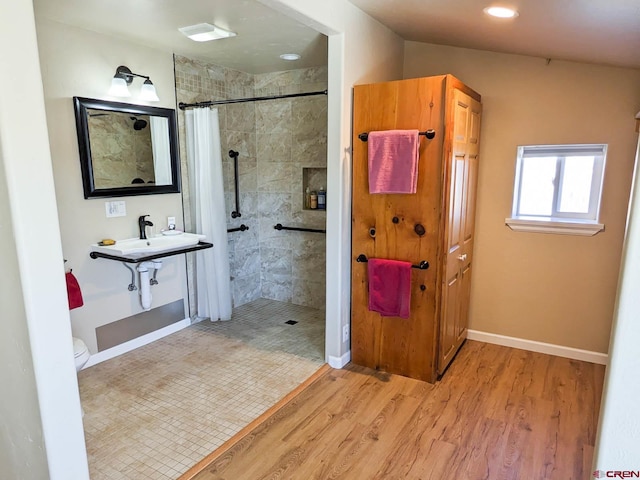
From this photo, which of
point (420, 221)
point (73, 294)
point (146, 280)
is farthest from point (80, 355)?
point (420, 221)

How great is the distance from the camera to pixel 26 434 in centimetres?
145

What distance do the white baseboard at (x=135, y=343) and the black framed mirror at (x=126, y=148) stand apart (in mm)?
1202

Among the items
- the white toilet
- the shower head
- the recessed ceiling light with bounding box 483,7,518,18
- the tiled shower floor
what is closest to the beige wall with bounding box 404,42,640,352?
the recessed ceiling light with bounding box 483,7,518,18

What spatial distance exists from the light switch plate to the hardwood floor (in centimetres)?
190

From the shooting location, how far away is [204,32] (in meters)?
2.85

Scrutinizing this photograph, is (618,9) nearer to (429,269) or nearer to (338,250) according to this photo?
(429,269)

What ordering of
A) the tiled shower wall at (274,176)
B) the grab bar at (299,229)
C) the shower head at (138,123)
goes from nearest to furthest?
1. the shower head at (138,123)
2. the tiled shower wall at (274,176)
3. the grab bar at (299,229)

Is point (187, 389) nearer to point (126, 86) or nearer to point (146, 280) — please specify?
→ point (146, 280)

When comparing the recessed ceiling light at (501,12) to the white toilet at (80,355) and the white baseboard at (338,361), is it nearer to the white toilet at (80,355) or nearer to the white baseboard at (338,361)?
the white baseboard at (338,361)

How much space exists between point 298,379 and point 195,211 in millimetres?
1805

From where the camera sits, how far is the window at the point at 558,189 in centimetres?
299

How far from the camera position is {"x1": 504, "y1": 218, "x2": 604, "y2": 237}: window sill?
297 centimetres

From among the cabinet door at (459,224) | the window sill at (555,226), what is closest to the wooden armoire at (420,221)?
the cabinet door at (459,224)

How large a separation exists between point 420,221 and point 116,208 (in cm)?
226
